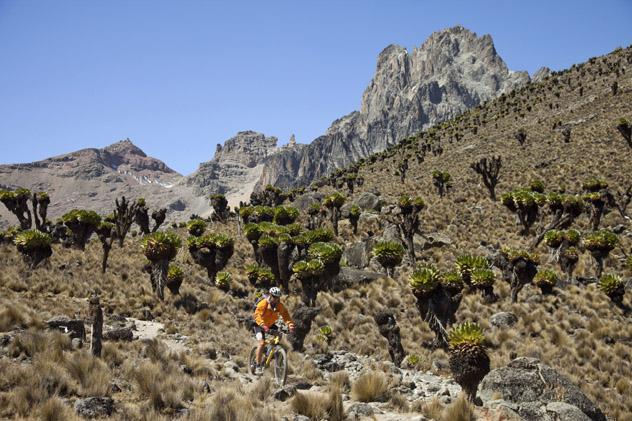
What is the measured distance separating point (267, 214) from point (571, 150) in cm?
3476

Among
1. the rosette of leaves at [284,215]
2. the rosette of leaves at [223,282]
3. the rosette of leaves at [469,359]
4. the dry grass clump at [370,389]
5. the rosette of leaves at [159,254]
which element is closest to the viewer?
the dry grass clump at [370,389]

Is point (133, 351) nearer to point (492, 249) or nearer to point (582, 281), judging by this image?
point (582, 281)

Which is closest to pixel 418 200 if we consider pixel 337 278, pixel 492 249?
pixel 492 249

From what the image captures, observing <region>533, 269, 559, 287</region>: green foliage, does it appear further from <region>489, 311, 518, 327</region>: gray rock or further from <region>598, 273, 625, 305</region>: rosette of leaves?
<region>489, 311, 518, 327</region>: gray rock

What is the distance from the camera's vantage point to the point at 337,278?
2478 cm

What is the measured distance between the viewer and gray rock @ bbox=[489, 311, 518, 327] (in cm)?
1836

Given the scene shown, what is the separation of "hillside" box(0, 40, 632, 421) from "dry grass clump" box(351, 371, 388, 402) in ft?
0.10

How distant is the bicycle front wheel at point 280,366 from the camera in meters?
9.55

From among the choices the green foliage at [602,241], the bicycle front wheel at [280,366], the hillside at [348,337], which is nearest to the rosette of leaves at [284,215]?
the hillside at [348,337]

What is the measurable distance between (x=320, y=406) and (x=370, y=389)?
1.78 metres

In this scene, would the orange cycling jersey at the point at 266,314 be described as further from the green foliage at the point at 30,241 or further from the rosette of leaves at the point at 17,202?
the rosette of leaves at the point at 17,202

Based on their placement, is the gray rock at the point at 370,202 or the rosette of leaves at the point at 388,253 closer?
the rosette of leaves at the point at 388,253

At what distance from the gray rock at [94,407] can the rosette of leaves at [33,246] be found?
1599cm

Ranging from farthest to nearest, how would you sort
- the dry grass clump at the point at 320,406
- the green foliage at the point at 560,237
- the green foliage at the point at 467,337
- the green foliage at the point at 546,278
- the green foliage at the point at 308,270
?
1. the green foliage at the point at 560,237
2. the green foliage at the point at 546,278
3. the green foliage at the point at 308,270
4. the green foliage at the point at 467,337
5. the dry grass clump at the point at 320,406
